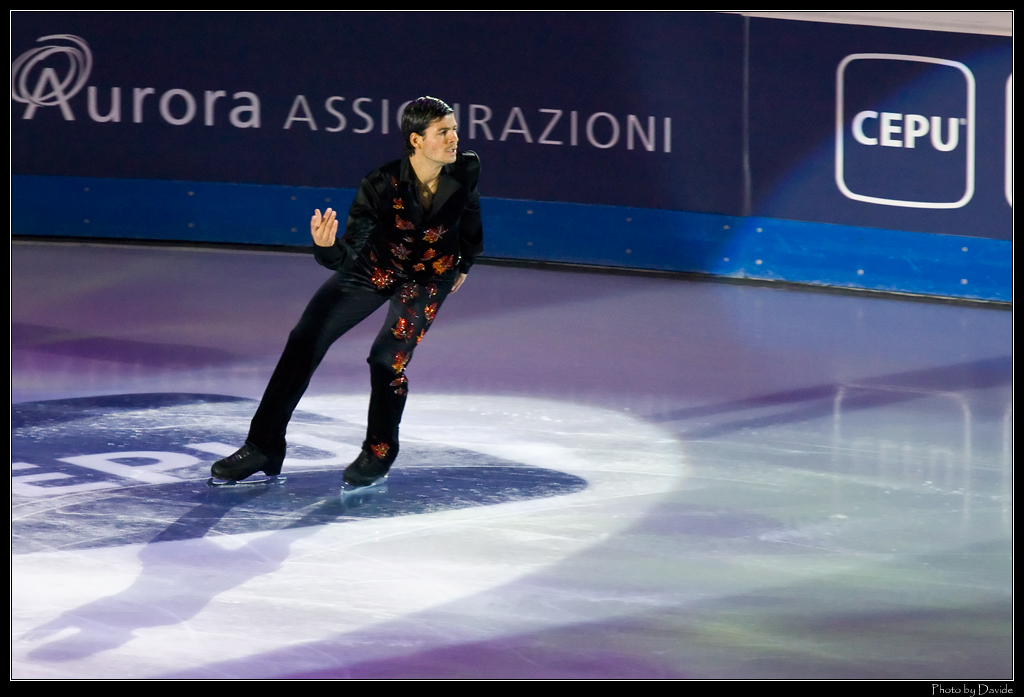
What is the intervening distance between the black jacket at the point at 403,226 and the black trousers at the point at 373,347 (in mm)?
62

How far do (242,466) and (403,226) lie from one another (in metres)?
1.14

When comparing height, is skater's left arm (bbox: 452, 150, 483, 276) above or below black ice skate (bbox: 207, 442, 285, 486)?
above

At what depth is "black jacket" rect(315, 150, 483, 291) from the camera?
596 cm

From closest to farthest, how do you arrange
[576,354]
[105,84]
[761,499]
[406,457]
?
[761,499], [406,457], [576,354], [105,84]

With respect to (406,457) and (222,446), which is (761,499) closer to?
(406,457)

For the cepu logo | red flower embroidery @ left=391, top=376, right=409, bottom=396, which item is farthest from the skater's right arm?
the cepu logo

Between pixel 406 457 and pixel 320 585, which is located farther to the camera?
pixel 406 457

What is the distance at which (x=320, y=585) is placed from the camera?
16.7ft

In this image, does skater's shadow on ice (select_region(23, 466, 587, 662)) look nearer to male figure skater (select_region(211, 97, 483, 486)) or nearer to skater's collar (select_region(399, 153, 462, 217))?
male figure skater (select_region(211, 97, 483, 486))

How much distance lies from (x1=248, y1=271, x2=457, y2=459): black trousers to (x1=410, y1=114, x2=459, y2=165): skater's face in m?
0.52

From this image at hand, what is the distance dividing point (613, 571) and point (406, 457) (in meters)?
1.60

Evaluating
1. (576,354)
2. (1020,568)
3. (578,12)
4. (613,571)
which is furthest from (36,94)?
(1020,568)

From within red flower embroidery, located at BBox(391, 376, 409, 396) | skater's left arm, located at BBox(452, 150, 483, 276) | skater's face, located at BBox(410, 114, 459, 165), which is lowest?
red flower embroidery, located at BBox(391, 376, 409, 396)

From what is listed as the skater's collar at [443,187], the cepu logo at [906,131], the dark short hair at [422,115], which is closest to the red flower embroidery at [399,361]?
the skater's collar at [443,187]
